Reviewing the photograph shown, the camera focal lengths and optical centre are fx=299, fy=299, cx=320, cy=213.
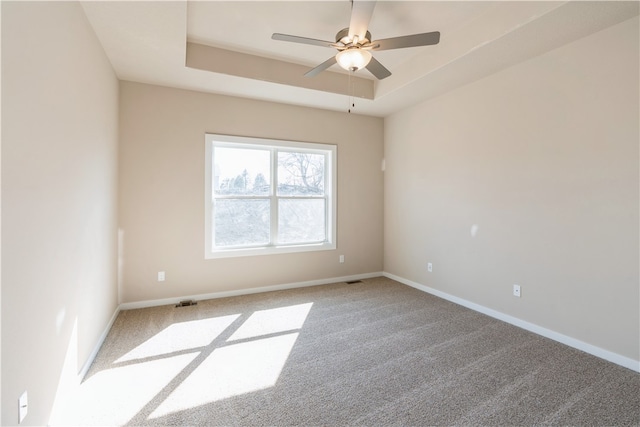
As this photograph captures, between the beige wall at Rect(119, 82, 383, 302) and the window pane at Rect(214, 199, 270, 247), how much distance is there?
0.25 m

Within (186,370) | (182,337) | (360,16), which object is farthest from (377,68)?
(182,337)

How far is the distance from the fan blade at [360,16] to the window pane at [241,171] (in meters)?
2.33

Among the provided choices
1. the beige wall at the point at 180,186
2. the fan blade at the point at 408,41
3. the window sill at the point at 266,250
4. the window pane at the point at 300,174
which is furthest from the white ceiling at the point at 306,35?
the window sill at the point at 266,250

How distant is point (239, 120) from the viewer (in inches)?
156

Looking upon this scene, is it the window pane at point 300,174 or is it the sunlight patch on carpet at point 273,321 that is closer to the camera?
the sunlight patch on carpet at point 273,321

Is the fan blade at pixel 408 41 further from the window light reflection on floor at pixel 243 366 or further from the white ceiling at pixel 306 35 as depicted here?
the window light reflection on floor at pixel 243 366

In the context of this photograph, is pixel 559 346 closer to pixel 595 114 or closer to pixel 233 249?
pixel 595 114

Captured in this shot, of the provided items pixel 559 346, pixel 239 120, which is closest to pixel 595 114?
pixel 559 346

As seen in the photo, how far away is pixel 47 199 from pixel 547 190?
3.80 meters

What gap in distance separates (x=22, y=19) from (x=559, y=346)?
4192 mm

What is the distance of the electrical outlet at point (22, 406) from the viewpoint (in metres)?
1.30

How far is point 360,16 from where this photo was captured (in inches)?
79.8

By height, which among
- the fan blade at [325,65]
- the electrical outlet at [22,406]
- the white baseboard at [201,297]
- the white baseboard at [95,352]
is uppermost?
the fan blade at [325,65]

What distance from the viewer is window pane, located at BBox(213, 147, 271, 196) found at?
396 cm
